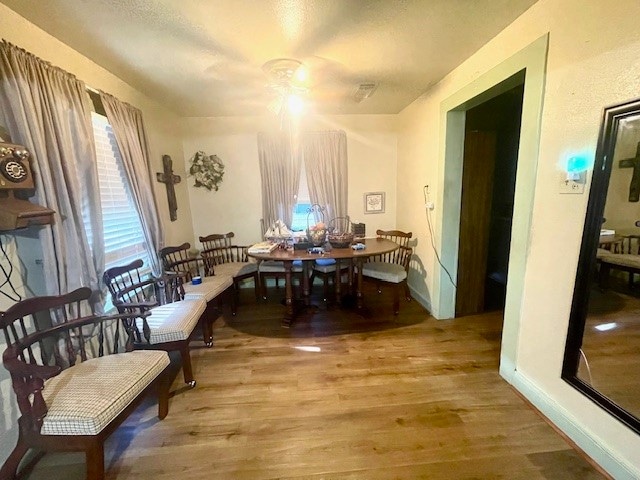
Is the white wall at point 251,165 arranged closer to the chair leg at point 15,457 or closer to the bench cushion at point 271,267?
the bench cushion at point 271,267

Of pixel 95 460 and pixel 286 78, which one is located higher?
pixel 286 78

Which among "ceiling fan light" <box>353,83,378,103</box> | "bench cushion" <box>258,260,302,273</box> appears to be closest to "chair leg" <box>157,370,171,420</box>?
"bench cushion" <box>258,260,302,273</box>

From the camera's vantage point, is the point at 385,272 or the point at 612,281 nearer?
the point at 612,281

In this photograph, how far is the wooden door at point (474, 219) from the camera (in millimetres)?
2604

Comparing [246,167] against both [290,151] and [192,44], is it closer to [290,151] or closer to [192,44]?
[290,151]

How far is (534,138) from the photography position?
5.25 ft

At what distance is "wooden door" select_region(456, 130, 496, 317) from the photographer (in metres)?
2.60

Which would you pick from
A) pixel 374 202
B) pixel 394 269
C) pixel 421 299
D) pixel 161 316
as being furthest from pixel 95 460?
pixel 374 202

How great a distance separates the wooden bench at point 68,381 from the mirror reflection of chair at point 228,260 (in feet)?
4.82

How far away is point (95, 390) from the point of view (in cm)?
127

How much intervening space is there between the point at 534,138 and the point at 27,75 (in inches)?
114

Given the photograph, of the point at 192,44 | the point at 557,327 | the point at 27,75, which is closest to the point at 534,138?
the point at 557,327

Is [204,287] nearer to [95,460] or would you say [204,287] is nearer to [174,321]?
[174,321]

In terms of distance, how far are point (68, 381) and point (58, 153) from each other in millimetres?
1281
